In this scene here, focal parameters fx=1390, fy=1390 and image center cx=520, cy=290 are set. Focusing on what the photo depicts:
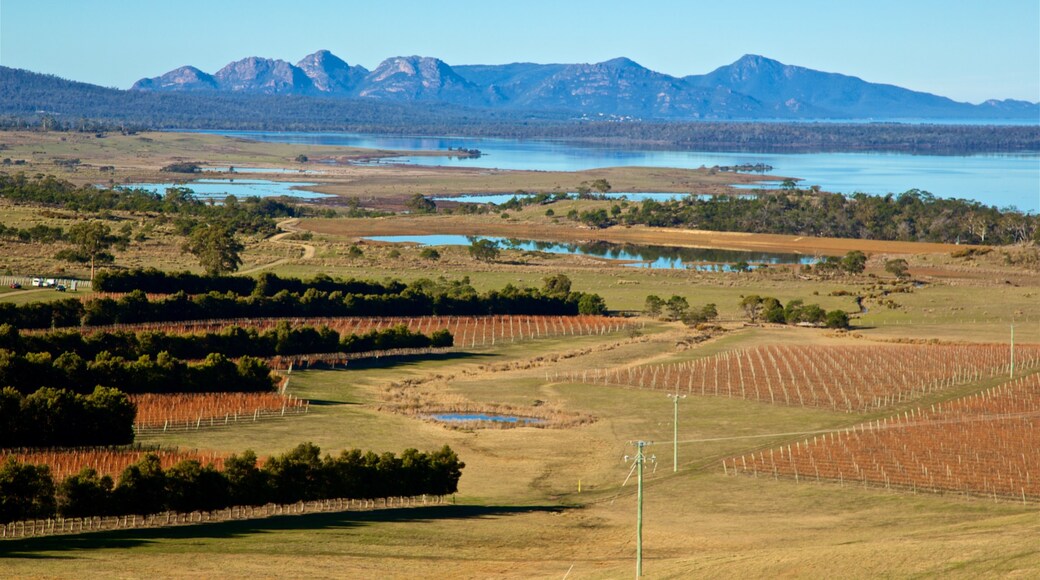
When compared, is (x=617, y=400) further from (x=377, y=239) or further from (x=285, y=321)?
(x=377, y=239)

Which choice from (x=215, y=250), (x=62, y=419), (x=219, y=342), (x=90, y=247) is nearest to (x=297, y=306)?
(x=219, y=342)

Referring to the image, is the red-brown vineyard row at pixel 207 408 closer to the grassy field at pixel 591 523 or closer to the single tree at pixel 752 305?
the grassy field at pixel 591 523

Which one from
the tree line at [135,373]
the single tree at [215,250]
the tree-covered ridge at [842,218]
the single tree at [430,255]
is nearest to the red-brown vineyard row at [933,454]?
the tree line at [135,373]

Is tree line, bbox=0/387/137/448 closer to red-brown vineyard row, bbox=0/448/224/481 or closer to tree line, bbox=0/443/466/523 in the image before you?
red-brown vineyard row, bbox=0/448/224/481

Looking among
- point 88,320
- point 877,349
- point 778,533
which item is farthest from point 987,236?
point 778,533

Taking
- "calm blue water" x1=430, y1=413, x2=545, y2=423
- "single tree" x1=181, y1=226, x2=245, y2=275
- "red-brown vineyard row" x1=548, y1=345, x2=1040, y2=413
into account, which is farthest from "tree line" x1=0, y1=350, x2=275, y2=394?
"single tree" x1=181, y1=226, x2=245, y2=275
